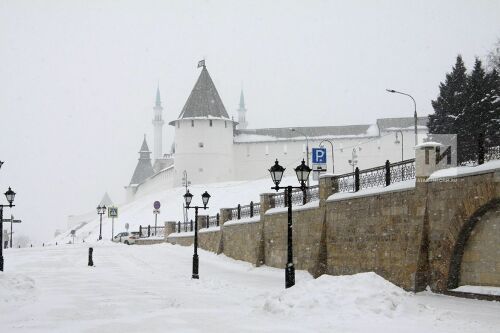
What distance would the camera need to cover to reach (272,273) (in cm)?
2431

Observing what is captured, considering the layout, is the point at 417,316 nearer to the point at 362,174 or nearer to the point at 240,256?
the point at 362,174

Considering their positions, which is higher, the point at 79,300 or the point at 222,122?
the point at 222,122

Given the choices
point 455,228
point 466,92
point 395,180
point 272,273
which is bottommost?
point 272,273

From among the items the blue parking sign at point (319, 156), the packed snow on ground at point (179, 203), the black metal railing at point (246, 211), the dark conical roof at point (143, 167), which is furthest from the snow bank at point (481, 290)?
the dark conical roof at point (143, 167)

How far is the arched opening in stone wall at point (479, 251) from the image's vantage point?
14.2 metres

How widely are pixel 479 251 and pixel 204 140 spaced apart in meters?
79.0

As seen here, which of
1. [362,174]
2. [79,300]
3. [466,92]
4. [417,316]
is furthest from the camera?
[466,92]

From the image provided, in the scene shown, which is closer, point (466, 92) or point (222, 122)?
point (466, 92)

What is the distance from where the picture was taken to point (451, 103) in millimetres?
48062

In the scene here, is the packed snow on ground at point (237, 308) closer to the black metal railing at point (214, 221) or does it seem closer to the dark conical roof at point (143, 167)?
the black metal railing at point (214, 221)

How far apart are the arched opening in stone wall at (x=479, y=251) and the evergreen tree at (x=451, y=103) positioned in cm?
3268

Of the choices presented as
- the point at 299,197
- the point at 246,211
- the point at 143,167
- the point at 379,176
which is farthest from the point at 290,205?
the point at 143,167

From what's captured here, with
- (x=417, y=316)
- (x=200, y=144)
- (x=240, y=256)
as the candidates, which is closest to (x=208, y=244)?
(x=240, y=256)

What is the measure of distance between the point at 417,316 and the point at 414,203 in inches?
239
